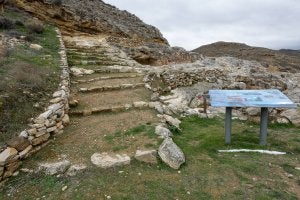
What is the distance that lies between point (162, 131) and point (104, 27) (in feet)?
48.4

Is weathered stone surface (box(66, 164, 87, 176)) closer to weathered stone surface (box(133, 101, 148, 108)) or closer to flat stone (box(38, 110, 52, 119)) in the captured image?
flat stone (box(38, 110, 52, 119))

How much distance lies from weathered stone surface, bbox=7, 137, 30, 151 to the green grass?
59 cm

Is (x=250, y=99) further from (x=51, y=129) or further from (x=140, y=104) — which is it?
(x=51, y=129)

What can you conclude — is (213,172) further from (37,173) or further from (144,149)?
(37,173)

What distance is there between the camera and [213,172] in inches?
217

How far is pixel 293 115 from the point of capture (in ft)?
27.8

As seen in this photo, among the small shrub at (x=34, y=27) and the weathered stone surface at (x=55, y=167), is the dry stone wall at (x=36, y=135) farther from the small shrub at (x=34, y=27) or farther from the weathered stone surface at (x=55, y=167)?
the small shrub at (x=34, y=27)

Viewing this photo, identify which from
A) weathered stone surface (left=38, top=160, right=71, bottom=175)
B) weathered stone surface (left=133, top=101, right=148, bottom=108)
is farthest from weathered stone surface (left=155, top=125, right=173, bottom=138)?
weathered stone surface (left=38, top=160, right=71, bottom=175)

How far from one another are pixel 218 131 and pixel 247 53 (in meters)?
35.8

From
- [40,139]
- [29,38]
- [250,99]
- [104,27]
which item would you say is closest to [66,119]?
[40,139]

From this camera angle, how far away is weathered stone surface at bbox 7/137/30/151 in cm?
550

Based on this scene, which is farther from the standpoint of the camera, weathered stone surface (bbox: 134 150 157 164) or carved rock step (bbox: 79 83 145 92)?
carved rock step (bbox: 79 83 145 92)

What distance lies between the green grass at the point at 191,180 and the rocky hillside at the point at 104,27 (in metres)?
11.4

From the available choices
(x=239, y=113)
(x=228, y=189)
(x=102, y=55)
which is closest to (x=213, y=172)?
(x=228, y=189)
